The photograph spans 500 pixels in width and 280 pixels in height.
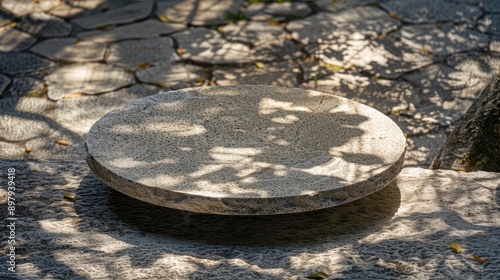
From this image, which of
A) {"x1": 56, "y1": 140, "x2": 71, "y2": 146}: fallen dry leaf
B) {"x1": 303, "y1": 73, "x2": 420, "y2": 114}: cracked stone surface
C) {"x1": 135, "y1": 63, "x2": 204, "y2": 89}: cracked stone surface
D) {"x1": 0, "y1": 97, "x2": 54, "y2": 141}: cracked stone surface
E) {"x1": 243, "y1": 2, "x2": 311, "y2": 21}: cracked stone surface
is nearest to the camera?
{"x1": 56, "y1": 140, "x2": 71, "y2": 146}: fallen dry leaf

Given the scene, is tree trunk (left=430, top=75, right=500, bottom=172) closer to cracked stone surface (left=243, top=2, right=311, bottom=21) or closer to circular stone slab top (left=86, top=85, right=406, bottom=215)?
circular stone slab top (left=86, top=85, right=406, bottom=215)

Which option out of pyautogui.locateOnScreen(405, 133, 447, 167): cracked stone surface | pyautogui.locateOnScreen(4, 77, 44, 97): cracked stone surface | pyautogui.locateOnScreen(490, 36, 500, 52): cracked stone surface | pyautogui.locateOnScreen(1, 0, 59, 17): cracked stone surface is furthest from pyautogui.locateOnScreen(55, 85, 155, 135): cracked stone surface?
pyautogui.locateOnScreen(490, 36, 500, 52): cracked stone surface

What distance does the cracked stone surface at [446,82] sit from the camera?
6.16 metres

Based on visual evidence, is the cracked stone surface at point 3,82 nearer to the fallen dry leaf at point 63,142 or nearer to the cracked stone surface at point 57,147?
the cracked stone surface at point 57,147

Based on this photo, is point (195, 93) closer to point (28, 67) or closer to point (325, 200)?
point (325, 200)

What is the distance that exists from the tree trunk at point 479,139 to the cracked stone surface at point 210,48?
A: 2.58 metres

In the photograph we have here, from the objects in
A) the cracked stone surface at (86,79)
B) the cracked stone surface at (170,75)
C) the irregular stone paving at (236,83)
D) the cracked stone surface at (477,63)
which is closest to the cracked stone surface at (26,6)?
the irregular stone paving at (236,83)

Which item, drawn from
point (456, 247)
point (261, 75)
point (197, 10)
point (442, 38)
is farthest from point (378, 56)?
point (456, 247)

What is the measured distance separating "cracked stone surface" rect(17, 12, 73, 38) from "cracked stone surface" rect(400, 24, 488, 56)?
3213mm

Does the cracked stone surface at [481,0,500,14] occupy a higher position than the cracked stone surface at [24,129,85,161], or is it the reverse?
the cracked stone surface at [24,129,85,161]

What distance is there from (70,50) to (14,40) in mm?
588

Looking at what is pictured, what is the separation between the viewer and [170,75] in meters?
6.40

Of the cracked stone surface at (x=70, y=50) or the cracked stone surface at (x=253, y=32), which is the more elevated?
the cracked stone surface at (x=70, y=50)

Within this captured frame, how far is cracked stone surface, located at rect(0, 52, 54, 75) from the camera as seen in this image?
6.48m
